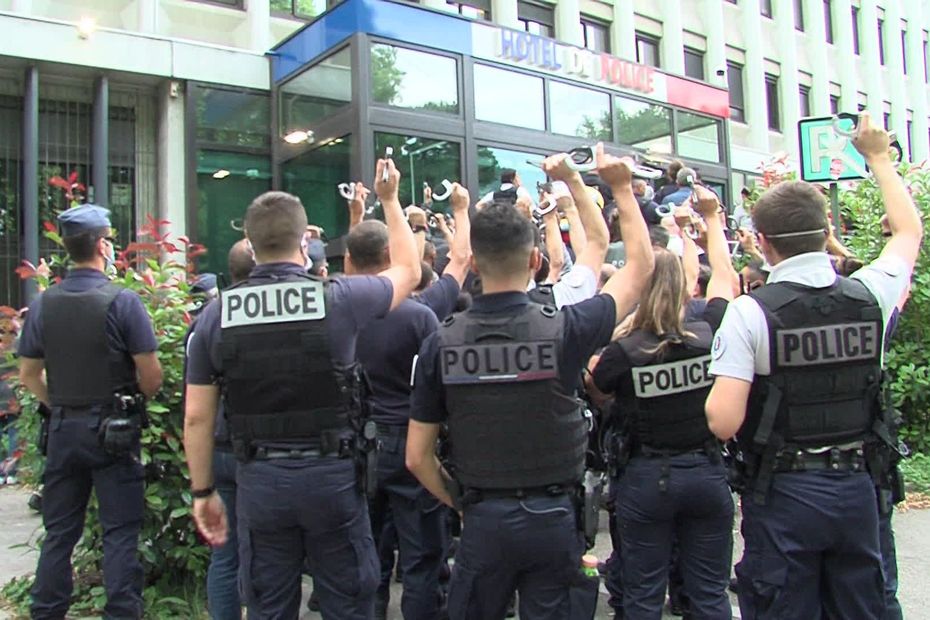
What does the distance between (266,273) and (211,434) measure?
71 centimetres

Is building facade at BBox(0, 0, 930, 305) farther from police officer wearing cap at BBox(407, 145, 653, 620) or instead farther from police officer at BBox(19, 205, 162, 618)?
police officer wearing cap at BBox(407, 145, 653, 620)

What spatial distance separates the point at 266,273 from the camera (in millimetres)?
3121

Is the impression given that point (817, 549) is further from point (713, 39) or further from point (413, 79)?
point (713, 39)

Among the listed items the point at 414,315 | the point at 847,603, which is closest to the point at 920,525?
the point at 847,603

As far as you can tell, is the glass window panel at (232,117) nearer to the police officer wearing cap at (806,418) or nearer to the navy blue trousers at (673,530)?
the navy blue trousers at (673,530)

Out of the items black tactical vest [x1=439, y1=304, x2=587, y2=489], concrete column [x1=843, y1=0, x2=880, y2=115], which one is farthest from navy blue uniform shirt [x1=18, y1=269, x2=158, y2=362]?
concrete column [x1=843, y1=0, x2=880, y2=115]

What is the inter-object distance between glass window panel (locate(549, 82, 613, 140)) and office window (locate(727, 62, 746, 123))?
1005 centimetres

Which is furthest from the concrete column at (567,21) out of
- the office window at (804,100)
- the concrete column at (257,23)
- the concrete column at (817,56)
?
the concrete column at (817,56)

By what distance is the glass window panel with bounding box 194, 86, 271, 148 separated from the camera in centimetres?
1348

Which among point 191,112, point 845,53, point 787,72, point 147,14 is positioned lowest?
point 191,112

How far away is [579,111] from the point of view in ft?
48.6

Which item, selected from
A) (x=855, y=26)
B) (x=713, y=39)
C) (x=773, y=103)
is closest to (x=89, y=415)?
(x=713, y=39)

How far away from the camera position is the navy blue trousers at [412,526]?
4.03 meters

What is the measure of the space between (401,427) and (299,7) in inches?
505
